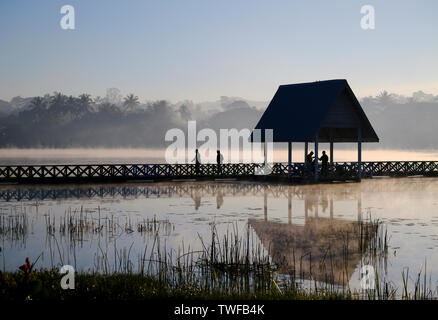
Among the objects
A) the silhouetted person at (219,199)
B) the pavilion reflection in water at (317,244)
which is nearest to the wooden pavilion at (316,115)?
the silhouetted person at (219,199)

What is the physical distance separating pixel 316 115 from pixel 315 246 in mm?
23094

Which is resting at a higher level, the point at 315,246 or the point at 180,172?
the point at 180,172

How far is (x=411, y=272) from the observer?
12.5 metres

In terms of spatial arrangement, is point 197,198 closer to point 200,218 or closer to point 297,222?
point 200,218

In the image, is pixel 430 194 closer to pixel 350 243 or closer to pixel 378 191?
pixel 378 191

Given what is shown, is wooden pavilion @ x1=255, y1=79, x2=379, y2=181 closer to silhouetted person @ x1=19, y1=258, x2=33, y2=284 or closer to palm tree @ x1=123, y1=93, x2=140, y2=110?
silhouetted person @ x1=19, y1=258, x2=33, y2=284

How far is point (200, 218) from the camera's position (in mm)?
20750

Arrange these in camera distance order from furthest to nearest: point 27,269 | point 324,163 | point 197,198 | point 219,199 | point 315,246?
point 324,163
point 197,198
point 219,199
point 315,246
point 27,269

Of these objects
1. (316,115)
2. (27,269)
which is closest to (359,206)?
(316,115)

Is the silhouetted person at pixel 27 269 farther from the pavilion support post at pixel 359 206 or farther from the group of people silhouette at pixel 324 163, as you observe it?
the group of people silhouette at pixel 324 163

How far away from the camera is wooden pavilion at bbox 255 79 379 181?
1479 inches

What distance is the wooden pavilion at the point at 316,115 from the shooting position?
123ft
